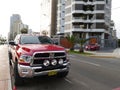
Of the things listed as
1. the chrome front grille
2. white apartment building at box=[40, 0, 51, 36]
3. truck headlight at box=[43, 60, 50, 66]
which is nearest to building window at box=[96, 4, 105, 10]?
white apartment building at box=[40, 0, 51, 36]

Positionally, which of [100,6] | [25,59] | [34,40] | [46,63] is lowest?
[46,63]

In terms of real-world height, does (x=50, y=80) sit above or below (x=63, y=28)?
below

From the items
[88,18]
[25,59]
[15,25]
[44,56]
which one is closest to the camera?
[25,59]

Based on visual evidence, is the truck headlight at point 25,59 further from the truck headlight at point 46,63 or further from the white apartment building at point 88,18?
the white apartment building at point 88,18

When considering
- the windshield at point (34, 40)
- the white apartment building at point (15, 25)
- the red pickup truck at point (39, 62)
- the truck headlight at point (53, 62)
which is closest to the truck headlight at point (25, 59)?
the red pickup truck at point (39, 62)

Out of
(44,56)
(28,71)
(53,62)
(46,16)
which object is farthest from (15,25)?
(28,71)

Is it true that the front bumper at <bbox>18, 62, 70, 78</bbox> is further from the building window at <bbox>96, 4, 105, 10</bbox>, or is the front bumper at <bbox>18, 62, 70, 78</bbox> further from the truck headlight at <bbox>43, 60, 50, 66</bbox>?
the building window at <bbox>96, 4, 105, 10</bbox>

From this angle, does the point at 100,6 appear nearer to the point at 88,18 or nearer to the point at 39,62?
the point at 88,18

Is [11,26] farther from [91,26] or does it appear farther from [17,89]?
[17,89]

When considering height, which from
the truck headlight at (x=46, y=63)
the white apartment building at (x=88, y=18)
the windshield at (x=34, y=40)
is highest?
the white apartment building at (x=88, y=18)

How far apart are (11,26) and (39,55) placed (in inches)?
6900

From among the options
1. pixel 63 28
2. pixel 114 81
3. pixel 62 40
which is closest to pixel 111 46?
pixel 62 40

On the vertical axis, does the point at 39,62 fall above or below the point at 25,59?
below

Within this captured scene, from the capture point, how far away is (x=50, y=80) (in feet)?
34.2
